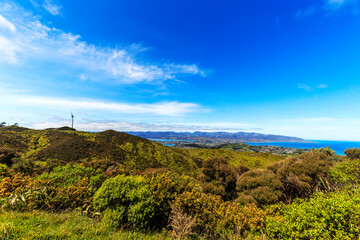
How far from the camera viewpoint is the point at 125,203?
22.9 feet

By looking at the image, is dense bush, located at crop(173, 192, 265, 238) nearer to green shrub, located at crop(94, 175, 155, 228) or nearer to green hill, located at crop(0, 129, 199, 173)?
green shrub, located at crop(94, 175, 155, 228)

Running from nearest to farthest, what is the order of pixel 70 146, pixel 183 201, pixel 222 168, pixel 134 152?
pixel 183 201, pixel 222 168, pixel 70 146, pixel 134 152

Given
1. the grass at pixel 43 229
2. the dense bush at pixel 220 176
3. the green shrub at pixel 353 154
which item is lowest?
the dense bush at pixel 220 176

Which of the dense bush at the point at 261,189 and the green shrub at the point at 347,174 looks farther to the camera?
the dense bush at the point at 261,189

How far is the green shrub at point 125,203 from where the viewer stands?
632 centimetres

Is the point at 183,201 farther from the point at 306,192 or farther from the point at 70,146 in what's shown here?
the point at 70,146

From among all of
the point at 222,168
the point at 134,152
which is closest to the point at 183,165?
the point at 134,152

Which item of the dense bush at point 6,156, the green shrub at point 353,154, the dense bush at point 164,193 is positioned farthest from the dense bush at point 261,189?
the dense bush at point 6,156

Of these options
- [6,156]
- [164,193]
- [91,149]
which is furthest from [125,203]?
[91,149]

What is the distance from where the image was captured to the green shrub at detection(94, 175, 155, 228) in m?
6.32

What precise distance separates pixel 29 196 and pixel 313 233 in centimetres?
1096

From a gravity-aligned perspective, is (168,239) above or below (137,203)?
below

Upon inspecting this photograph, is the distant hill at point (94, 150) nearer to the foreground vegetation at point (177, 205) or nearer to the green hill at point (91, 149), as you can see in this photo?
the green hill at point (91, 149)

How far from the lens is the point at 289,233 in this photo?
5180 millimetres
